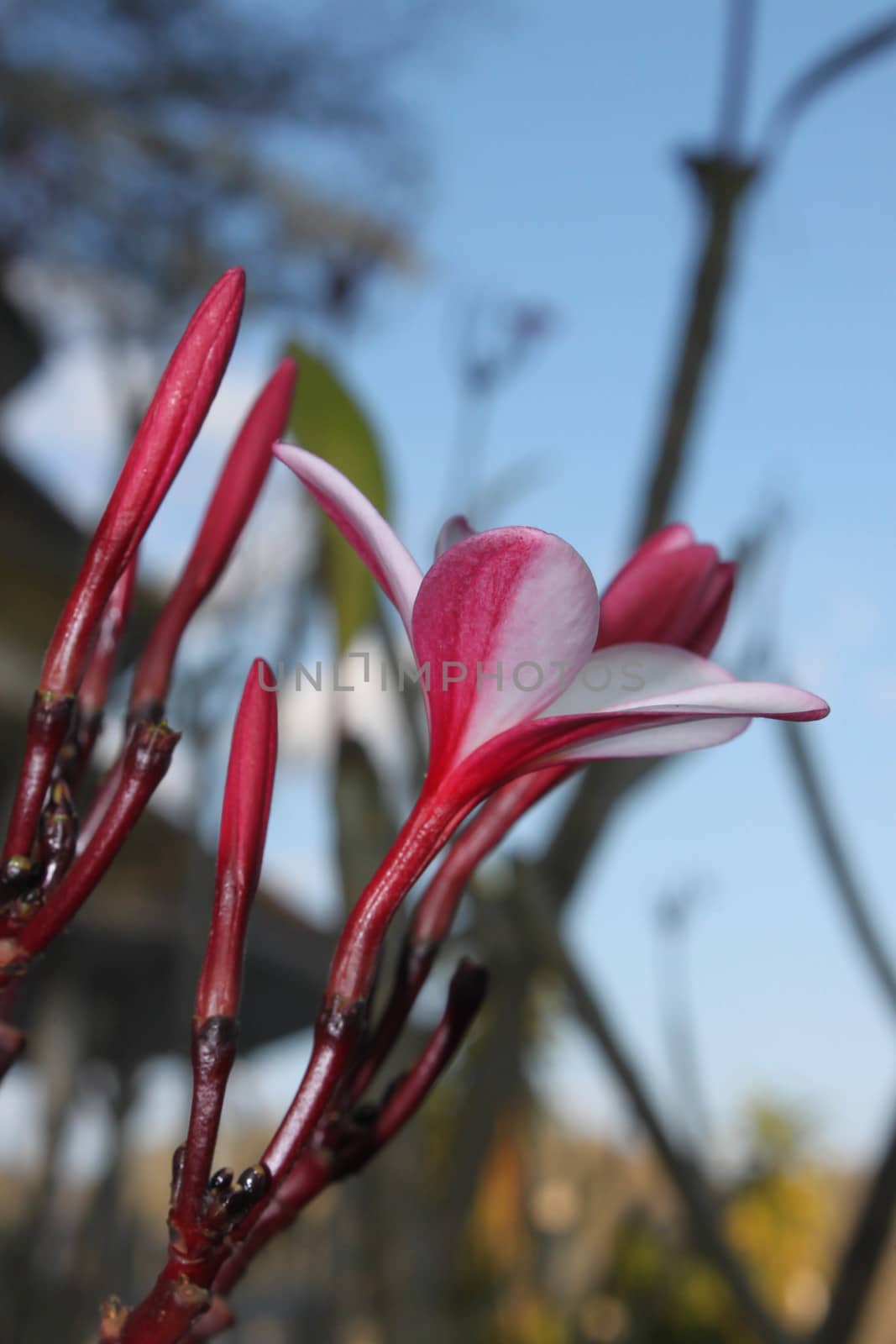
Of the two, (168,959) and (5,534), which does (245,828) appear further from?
(168,959)

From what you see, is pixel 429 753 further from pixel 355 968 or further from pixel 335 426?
pixel 335 426

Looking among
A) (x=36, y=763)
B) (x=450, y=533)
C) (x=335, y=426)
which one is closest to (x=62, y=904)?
(x=36, y=763)

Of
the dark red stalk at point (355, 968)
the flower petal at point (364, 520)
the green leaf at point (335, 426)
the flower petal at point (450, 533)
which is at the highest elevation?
the green leaf at point (335, 426)

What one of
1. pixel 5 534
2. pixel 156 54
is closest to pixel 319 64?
pixel 156 54

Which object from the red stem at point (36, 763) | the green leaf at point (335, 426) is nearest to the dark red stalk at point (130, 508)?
the red stem at point (36, 763)

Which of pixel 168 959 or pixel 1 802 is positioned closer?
pixel 1 802

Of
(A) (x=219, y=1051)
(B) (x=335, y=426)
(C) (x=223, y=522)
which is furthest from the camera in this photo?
(B) (x=335, y=426)

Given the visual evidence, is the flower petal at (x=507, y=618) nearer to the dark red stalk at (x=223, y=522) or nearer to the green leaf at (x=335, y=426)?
the dark red stalk at (x=223, y=522)
